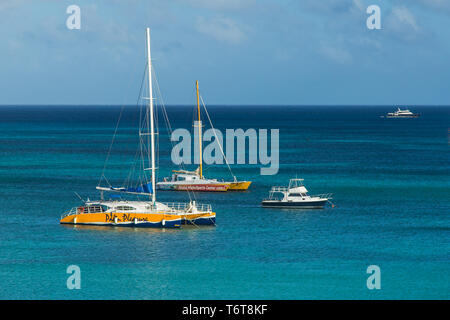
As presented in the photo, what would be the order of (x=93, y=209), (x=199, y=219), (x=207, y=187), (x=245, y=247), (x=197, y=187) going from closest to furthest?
(x=245, y=247) < (x=199, y=219) < (x=93, y=209) < (x=207, y=187) < (x=197, y=187)

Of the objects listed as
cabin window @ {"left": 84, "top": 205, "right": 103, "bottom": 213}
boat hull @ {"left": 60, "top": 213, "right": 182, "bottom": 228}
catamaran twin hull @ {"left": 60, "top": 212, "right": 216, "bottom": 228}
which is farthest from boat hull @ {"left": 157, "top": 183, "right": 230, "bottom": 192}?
boat hull @ {"left": 60, "top": 213, "right": 182, "bottom": 228}

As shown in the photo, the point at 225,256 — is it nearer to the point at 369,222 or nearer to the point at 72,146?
the point at 369,222

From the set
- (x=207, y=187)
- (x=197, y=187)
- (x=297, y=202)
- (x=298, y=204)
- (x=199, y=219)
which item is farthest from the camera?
(x=197, y=187)

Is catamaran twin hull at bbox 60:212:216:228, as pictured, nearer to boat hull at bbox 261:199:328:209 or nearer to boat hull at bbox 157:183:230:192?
boat hull at bbox 261:199:328:209

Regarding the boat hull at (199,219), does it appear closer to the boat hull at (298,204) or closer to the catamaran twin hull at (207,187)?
the boat hull at (298,204)

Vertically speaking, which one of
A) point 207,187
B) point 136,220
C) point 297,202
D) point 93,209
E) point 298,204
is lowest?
point 136,220

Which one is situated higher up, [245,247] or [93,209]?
[93,209]

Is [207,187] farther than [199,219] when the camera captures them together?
Yes

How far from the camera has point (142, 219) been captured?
73500mm

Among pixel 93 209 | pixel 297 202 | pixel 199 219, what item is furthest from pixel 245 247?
pixel 297 202

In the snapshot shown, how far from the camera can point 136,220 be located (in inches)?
2896

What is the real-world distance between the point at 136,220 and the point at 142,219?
1.98 ft

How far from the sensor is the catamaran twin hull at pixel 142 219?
2889 inches

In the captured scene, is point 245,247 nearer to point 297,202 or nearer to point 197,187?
point 297,202
